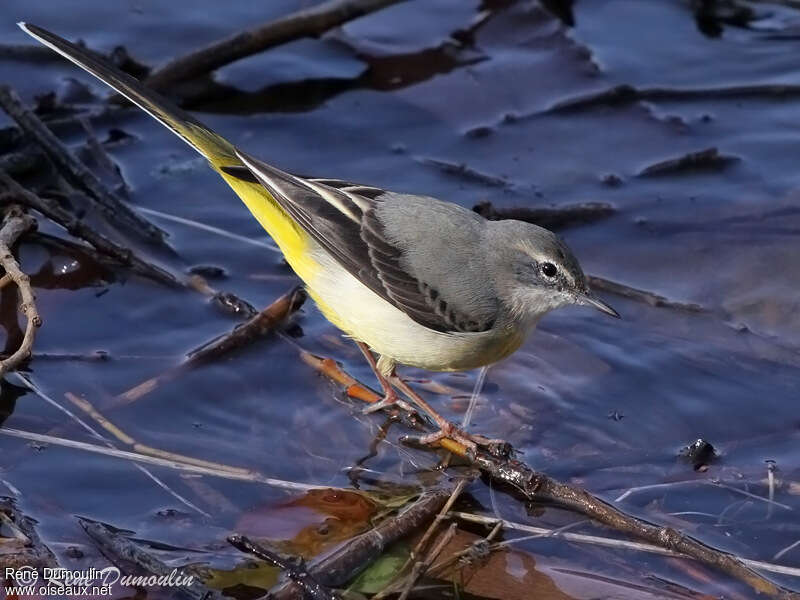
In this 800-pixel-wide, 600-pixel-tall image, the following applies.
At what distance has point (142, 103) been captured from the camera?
694cm

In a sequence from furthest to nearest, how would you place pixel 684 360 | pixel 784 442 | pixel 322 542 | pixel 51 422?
pixel 684 360
pixel 784 442
pixel 51 422
pixel 322 542

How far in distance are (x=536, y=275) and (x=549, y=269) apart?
0.09 m

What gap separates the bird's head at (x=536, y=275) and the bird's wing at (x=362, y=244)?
0.25 metres

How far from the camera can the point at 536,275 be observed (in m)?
6.81

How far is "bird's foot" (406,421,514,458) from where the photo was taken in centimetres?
634

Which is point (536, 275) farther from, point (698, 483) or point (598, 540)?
point (598, 540)

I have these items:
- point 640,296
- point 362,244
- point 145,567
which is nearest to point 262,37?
point 362,244

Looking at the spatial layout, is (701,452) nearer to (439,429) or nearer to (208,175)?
(439,429)

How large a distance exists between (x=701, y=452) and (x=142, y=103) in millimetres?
Result: 3549

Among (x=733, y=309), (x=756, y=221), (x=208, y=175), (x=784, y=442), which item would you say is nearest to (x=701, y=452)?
(x=784, y=442)

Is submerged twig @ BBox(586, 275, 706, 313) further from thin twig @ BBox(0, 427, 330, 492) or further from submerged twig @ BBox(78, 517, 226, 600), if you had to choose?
submerged twig @ BBox(78, 517, 226, 600)

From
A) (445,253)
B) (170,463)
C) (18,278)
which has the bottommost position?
(170,463)

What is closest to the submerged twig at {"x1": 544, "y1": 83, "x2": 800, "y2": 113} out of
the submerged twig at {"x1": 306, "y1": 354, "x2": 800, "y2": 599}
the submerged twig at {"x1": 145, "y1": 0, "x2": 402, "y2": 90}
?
the submerged twig at {"x1": 145, "y1": 0, "x2": 402, "y2": 90}

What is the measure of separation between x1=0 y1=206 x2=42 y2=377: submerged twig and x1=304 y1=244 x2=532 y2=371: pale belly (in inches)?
59.8
